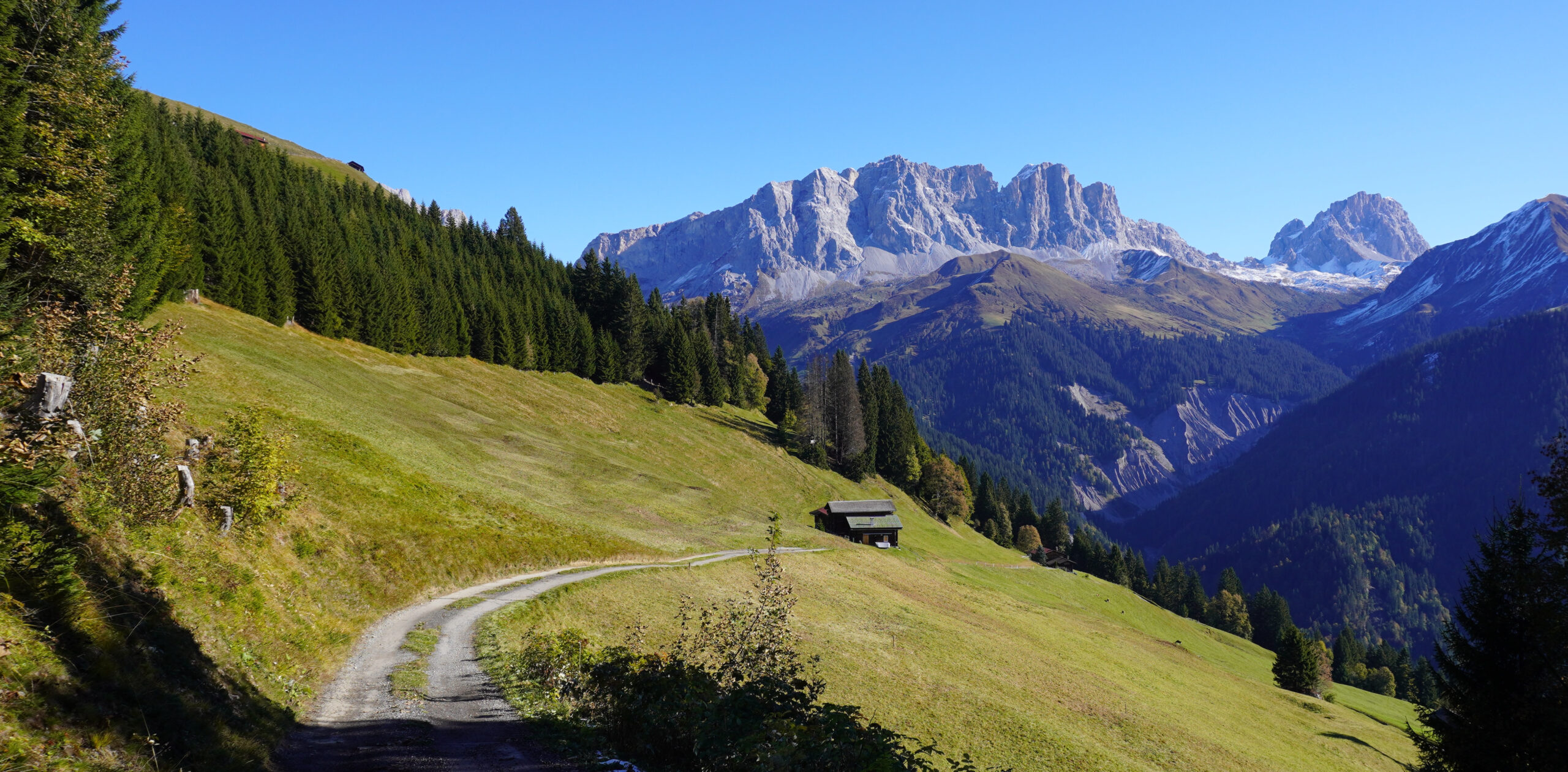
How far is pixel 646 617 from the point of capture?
33188 millimetres

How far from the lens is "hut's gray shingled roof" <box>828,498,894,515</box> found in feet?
281

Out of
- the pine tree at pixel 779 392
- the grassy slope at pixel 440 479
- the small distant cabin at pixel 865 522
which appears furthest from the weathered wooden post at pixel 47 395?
the pine tree at pixel 779 392

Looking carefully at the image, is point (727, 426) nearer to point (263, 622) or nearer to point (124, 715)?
point (263, 622)

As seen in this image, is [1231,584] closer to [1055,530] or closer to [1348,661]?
[1348,661]

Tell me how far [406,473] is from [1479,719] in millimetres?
50030

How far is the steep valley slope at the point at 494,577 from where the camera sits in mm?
12391

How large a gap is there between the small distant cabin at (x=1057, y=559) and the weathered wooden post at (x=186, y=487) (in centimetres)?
13388

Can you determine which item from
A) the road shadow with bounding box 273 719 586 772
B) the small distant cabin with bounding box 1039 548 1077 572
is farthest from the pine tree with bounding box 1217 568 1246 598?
the road shadow with bounding box 273 719 586 772

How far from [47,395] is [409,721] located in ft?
33.8

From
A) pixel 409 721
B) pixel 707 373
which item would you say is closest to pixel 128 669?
pixel 409 721

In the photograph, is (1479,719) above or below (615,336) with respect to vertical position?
below

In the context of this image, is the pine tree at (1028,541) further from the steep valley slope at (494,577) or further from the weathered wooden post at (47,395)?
the weathered wooden post at (47,395)

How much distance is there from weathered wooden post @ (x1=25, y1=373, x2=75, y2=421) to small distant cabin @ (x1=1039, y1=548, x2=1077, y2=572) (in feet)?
453

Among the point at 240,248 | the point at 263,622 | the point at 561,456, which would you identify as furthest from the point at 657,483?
the point at 263,622
